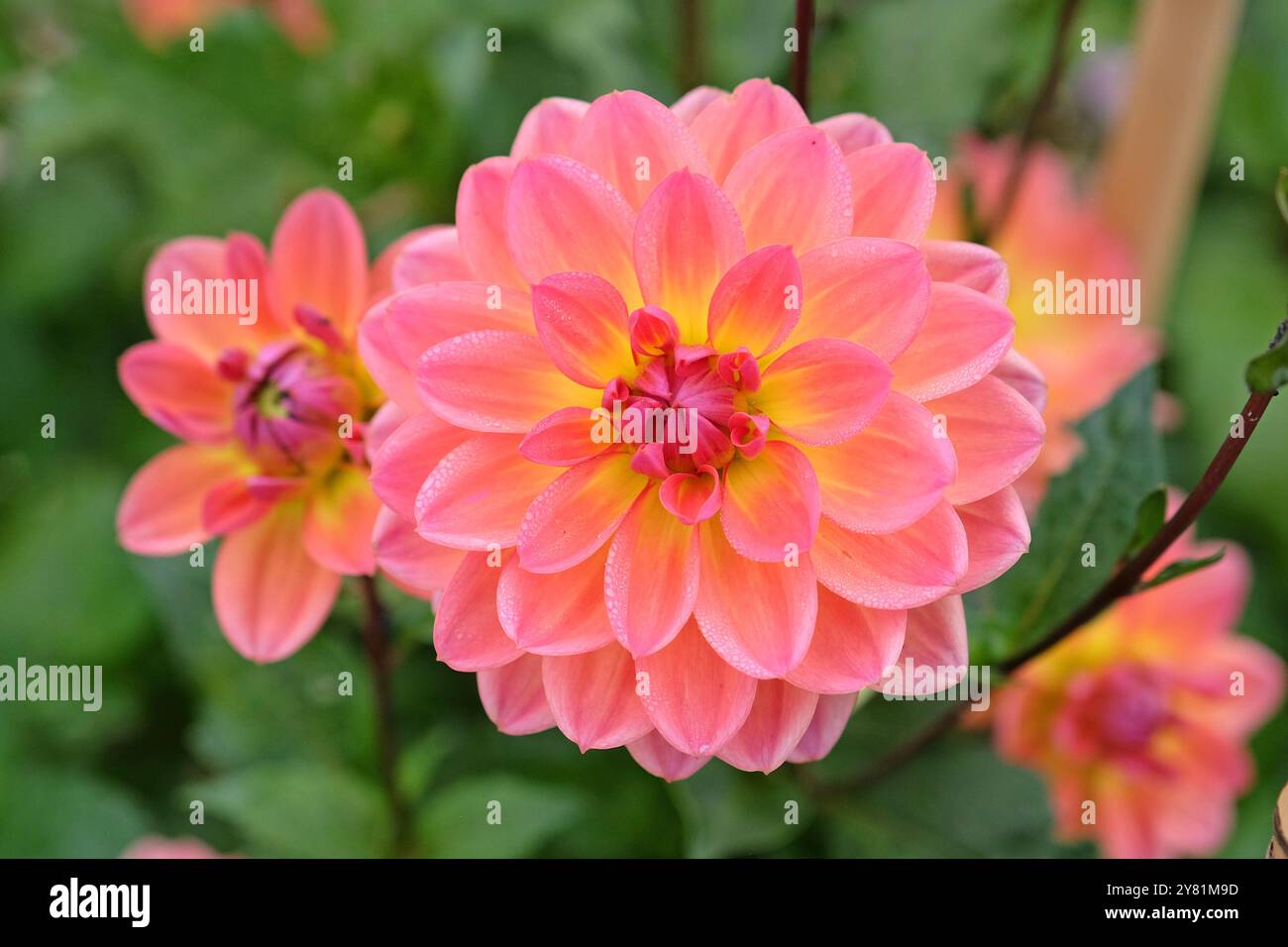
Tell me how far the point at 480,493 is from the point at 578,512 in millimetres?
47

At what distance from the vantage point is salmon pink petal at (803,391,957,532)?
1.61 ft

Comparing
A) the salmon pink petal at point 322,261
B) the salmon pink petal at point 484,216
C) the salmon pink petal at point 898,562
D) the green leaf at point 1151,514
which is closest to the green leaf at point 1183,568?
the green leaf at point 1151,514

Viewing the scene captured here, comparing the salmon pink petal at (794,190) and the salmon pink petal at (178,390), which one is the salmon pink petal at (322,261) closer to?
the salmon pink petal at (178,390)

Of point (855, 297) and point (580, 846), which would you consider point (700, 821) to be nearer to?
point (580, 846)

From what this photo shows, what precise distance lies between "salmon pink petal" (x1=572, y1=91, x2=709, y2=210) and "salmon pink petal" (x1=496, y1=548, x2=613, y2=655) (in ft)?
0.59

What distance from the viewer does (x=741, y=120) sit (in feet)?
1.78

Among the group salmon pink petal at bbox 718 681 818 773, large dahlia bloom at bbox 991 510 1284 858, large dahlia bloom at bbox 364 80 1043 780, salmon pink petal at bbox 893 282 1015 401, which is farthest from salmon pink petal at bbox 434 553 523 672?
large dahlia bloom at bbox 991 510 1284 858

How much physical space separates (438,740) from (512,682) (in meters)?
0.38

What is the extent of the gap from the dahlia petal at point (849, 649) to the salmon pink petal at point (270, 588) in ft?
0.90

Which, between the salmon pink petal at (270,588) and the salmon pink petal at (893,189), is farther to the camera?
the salmon pink petal at (270,588)

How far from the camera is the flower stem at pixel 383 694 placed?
0.71 metres

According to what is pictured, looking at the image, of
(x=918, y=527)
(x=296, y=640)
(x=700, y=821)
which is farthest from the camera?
(x=700, y=821)

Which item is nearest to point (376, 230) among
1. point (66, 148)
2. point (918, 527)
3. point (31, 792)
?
point (66, 148)
